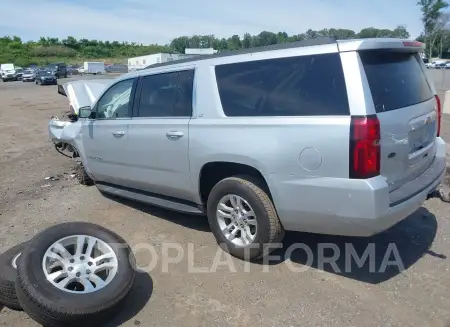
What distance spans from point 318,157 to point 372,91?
630 millimetres

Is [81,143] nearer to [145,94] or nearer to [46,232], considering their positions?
[145,94]

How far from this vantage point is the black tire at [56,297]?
105 inches

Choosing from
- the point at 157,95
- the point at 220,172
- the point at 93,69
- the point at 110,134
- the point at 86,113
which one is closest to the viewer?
the point at 220,172

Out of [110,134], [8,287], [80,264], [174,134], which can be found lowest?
[8,287]

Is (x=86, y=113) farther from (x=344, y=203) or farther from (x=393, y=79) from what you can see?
(x=393, y=79)

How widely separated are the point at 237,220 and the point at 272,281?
636mm

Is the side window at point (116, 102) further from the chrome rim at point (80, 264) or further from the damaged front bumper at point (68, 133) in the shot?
the chrome rim at point (80, 264)

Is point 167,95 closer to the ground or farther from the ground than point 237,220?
farther from the ground

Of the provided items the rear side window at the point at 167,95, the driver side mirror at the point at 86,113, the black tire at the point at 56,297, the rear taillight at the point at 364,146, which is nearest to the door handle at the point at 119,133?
the rear side window at the point at 167,95

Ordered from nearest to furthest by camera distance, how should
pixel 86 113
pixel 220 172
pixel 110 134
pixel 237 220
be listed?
pixel 237 220 → pixel 220 172 → pixel 110 134 → pixel 86 113

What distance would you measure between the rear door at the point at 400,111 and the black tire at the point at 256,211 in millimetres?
994

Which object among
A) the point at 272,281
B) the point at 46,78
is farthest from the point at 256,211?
the point at 46,78

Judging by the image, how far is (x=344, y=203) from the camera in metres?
2.95

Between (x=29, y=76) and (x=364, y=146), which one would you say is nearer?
(x=364, y=146)
